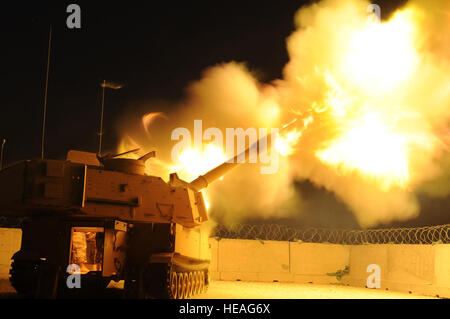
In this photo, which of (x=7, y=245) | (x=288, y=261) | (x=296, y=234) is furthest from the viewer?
(x=288, y=261)

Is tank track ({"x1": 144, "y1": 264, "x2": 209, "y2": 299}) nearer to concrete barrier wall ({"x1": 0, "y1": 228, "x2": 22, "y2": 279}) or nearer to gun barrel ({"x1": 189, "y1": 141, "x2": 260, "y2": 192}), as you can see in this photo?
gun barrel ({"x1": 189, "y1": 141, "x2": 260, "y2": 192})

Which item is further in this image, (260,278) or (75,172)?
(260,278)

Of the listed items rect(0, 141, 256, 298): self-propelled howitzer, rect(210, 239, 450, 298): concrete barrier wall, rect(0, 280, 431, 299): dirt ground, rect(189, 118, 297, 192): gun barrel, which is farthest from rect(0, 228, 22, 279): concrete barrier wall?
rect(189, 118, 297, 192): gun barrel

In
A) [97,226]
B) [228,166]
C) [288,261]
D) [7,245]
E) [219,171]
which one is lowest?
[288,261]

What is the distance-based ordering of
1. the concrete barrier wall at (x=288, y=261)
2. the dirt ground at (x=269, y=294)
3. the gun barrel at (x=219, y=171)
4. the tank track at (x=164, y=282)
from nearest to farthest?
the tank track at (x=164, y=282), the dirt ground at (x=269, y=294), the gun barrel at (x=219, y=171), the concrete barrier wall at (x=288, y=261)

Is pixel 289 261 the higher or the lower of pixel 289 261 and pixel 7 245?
the lower

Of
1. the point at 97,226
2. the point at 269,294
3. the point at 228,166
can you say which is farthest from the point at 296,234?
the point at 97,226

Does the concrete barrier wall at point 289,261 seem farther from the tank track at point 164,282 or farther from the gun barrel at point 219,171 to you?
the tank track at point 164,282

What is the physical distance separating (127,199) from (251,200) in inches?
561

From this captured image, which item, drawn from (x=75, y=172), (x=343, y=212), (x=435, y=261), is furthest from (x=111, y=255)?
(x=343, y=212)

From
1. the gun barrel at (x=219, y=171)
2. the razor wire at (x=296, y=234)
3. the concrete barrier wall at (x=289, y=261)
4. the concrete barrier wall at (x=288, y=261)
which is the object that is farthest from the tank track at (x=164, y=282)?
the concrete barrier wall at (x=289, y=261)

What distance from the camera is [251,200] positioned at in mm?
26734

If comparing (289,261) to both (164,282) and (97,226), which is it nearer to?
(164,282)

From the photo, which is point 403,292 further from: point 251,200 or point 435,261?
point 251,200
